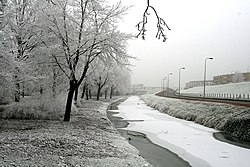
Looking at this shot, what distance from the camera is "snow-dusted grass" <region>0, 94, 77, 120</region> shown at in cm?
1885

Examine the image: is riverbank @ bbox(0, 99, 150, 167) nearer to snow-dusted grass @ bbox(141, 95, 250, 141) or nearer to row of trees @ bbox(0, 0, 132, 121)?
row of trees @ bbox(0, 0, 132, 121)

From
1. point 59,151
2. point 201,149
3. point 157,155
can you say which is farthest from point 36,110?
point 201,149

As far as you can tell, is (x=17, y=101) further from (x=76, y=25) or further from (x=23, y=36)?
(x=76, y=25)

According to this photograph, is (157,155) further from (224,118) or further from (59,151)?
(224,118)

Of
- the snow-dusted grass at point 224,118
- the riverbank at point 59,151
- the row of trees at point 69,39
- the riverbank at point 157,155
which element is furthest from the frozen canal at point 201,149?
the row of trees at point 69,39

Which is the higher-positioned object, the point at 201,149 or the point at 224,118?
the point at 224,118

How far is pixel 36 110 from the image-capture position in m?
19.5

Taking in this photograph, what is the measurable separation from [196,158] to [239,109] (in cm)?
1298

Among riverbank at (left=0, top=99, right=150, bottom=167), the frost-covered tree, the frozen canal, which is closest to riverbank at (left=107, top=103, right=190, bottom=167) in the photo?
the frozen canal

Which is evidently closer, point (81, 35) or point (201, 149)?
point (201, 149)

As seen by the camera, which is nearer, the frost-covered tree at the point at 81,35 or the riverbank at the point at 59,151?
the riverbank at the point at 59,151

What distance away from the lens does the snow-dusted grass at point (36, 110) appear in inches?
742

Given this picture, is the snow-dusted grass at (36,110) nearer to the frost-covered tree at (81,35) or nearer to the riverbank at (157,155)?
the frost-covered tree at (81,35)

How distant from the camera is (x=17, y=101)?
21312 millimetres
